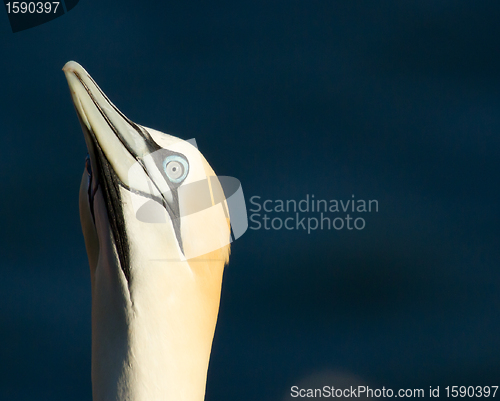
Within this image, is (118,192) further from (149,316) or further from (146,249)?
(149,316)

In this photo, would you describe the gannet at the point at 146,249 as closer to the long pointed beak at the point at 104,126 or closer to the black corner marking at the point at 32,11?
the long pointed beak at the point at 104,126

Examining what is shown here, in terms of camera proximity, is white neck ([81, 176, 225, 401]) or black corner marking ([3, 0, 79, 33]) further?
black corner marking ([3, 0, 79, 33])

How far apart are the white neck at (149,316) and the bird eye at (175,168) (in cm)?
11

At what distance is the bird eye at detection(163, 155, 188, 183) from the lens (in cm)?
140

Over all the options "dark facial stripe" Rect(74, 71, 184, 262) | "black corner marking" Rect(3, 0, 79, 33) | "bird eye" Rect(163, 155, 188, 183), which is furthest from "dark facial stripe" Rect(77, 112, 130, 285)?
"black corner marking" Rect(3, 0, 79, 33)

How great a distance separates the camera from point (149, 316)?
1.42m

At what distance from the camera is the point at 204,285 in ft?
4.93

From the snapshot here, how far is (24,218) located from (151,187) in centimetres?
157

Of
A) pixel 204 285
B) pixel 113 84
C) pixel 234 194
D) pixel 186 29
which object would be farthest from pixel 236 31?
pixel 204 285

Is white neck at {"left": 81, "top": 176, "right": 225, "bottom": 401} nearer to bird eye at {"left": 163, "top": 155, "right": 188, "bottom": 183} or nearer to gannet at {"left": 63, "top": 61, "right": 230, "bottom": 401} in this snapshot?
gannet at {"left": 63, "top": 61, "right": 230, "bottom": 401}

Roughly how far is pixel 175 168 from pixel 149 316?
0.31 metres

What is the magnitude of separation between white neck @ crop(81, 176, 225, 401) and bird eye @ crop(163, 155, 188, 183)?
0.11 metres

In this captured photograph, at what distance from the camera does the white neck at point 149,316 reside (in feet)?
4.56

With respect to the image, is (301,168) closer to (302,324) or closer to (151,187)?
(302,324)
